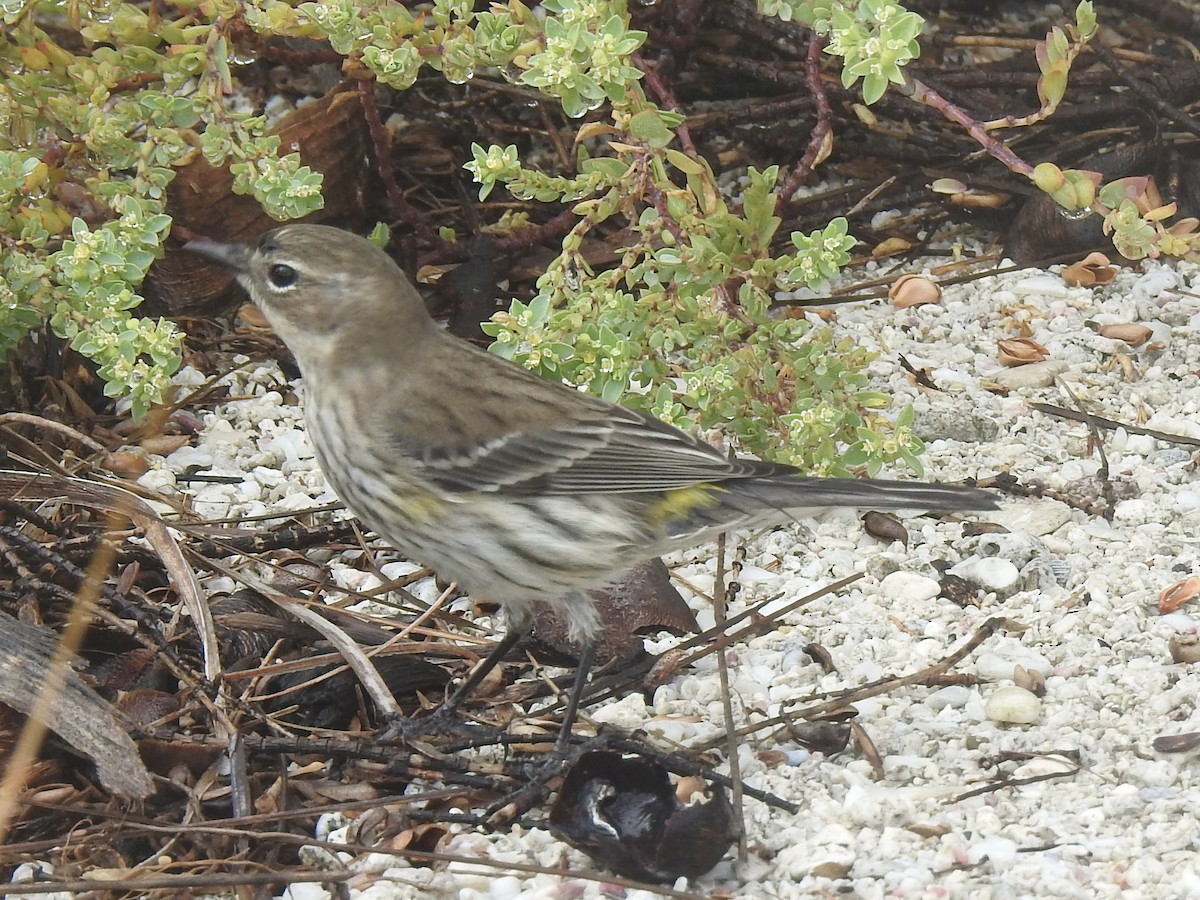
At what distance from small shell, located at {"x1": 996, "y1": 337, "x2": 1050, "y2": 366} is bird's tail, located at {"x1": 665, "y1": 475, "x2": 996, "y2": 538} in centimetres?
126

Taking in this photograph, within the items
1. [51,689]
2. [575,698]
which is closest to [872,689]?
[575,698]

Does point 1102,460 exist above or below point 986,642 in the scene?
above

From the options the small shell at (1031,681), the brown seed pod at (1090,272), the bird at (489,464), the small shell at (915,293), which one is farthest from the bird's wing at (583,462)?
the brown seed pod at (1090,272)

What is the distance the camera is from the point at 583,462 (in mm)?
3318

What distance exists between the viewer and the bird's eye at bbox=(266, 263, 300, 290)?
134 inches

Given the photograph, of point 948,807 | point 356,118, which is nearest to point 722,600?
point 948,807

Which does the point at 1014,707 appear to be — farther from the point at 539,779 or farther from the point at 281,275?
the point at 281,275

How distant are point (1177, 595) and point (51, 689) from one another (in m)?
2.22

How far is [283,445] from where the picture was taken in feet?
13.5

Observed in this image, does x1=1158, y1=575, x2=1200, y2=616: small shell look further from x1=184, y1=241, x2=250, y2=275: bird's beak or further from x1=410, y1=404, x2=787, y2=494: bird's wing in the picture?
x1=184, y1=241, x2=250, y2=275: bird's beak

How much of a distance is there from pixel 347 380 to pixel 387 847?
3.52 feet

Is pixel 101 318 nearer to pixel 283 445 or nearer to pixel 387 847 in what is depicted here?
pixel 283 445

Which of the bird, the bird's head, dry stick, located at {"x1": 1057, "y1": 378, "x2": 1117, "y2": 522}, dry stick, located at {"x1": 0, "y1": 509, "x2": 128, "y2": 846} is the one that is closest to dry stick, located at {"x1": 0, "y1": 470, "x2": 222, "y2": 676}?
dry stick, located at {"x1": 0, "y1": 509, "x2": 128, "y2": 846}

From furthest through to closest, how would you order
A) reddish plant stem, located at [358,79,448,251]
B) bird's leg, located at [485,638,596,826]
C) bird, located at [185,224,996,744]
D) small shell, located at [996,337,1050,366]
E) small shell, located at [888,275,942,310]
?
small shell, located at [888,275,942,310], small shell, located at [996,337,1050,366], reddish plant stem, located at [358,79,448,251], bird, located at [185,224,996,744], bird's leg, located at [485,638,596,826]
